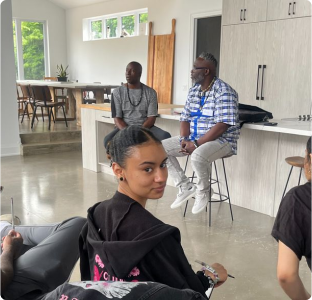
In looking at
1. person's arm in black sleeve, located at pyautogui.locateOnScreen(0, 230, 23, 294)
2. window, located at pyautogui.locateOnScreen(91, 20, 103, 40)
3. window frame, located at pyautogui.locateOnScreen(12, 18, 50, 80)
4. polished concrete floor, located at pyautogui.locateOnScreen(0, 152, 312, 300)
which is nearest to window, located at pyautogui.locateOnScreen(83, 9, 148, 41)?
window, located at pyautogui.locateOnScreen(91, 20, 103, 40)

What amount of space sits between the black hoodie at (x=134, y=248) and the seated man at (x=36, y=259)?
34 cm

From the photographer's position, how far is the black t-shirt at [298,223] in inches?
42.9

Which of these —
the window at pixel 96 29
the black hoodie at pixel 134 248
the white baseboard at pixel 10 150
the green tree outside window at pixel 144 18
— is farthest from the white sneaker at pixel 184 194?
the window at pixel 96 29

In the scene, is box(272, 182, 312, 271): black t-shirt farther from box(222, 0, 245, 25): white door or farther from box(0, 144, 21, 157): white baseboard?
box(0, 144, 21, 157): white baseboard

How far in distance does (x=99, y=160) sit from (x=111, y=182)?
0.54 meters

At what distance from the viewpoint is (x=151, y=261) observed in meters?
0.95

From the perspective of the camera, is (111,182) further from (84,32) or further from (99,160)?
(84,32)

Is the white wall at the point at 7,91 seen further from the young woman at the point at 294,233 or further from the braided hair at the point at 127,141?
the young woman at the point at 294,233

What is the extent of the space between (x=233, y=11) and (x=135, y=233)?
4486mm

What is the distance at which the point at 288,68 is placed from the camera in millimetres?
4367

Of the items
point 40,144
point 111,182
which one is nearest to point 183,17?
point 40,144

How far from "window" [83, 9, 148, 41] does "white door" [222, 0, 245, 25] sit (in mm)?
3396

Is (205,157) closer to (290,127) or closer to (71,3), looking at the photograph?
(290,127)

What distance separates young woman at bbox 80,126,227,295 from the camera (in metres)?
0.94
